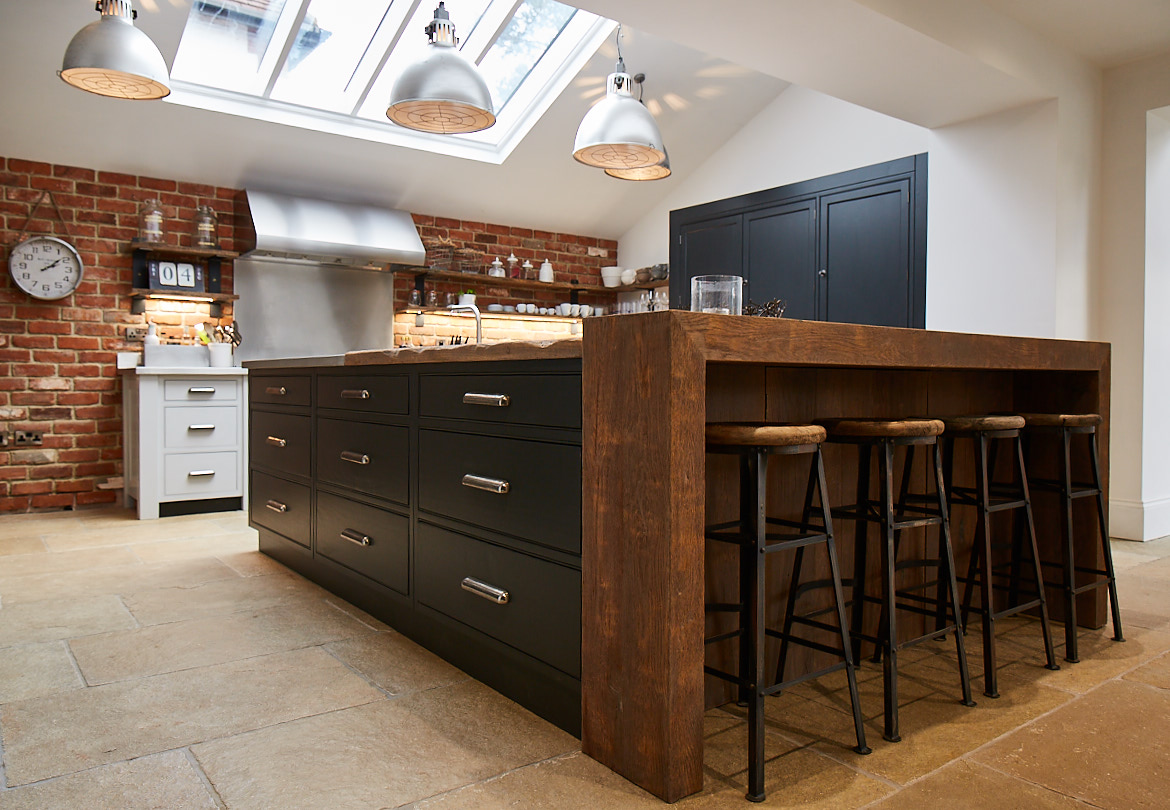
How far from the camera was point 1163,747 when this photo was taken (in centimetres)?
177

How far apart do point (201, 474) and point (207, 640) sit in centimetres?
262

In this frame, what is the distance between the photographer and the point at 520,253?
281 inches

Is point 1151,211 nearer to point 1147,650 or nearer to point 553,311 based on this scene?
point 1147,650

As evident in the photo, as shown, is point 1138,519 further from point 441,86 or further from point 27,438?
point 27,438

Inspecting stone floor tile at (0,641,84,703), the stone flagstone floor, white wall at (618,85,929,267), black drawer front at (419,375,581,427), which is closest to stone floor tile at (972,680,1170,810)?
the stone flagstone floor

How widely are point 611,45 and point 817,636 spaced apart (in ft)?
14.3

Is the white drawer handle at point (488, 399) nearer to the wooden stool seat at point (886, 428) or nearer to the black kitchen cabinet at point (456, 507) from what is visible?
the black kitchen cabinet at point (456, 507)

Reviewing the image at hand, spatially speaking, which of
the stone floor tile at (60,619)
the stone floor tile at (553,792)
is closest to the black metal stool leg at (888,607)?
the stone floor tile at (553,792)

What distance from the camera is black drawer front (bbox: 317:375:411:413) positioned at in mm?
2520

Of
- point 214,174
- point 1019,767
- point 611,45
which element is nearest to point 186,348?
point 214,174

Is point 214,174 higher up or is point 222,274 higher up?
point 214,174

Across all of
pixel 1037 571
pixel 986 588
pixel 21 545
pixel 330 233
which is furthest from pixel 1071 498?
pixel 330 233

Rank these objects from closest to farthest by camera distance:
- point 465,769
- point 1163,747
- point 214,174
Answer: point 465,769 < point 1163,747 < point 214,174

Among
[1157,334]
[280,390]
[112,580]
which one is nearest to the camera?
[112,580]
